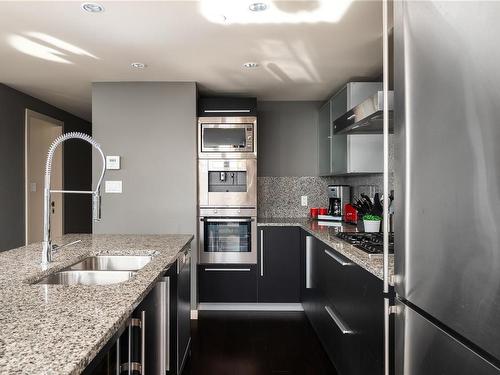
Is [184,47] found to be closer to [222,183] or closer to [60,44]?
[60,44]

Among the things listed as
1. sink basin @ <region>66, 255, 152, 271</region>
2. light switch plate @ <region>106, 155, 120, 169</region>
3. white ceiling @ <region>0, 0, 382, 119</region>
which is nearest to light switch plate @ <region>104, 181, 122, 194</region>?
light switch plate @ <region>106, 155, 120, 169</region>

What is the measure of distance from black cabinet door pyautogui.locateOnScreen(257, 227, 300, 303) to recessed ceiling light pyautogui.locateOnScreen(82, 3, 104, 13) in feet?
7.64

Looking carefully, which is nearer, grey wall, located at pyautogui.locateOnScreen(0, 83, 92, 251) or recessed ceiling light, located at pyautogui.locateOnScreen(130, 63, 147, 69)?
recessed ceiling light, located at pyautogui.locateOnScreen(130, 63, 147, 69)

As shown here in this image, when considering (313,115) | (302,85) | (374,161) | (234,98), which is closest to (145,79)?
(234,98)

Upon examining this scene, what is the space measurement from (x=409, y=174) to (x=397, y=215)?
5.6 inches

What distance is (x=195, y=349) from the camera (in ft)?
9.21

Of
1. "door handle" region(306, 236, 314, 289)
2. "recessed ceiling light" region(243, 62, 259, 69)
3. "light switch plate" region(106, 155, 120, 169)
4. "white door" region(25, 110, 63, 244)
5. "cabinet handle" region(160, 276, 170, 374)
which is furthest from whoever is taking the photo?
"white door" region(25, 110, 63, 244)

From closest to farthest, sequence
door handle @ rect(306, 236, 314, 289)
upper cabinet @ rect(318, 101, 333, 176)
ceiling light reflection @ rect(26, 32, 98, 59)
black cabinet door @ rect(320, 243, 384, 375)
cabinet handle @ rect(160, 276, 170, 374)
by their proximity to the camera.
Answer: black cabinet door @ rect(320, 243, 384, 375), cabinet handle @ rect(160, 276, 170, 374), ceiling light reflection @ rect(26, 32, 98, 59), door handle @ rect(306, 236, 314, 289), upper cabinet @ rect(318, 101, 333, 176)

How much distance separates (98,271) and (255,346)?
64.6 inches

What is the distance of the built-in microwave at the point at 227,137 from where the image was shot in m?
3.64

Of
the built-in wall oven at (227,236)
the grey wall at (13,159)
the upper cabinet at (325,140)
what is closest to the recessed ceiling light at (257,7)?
the upper cabinet at (325,140)

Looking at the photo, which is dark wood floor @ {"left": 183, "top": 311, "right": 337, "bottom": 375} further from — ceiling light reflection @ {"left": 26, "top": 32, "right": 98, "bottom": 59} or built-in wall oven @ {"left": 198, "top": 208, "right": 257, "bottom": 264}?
ceiling light reflection @ {"left": 26, "top": 32, "right": 98, "bottom": 59}

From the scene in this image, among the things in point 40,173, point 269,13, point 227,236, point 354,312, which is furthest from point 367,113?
point 40,173

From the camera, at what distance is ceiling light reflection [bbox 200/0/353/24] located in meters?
2.06
